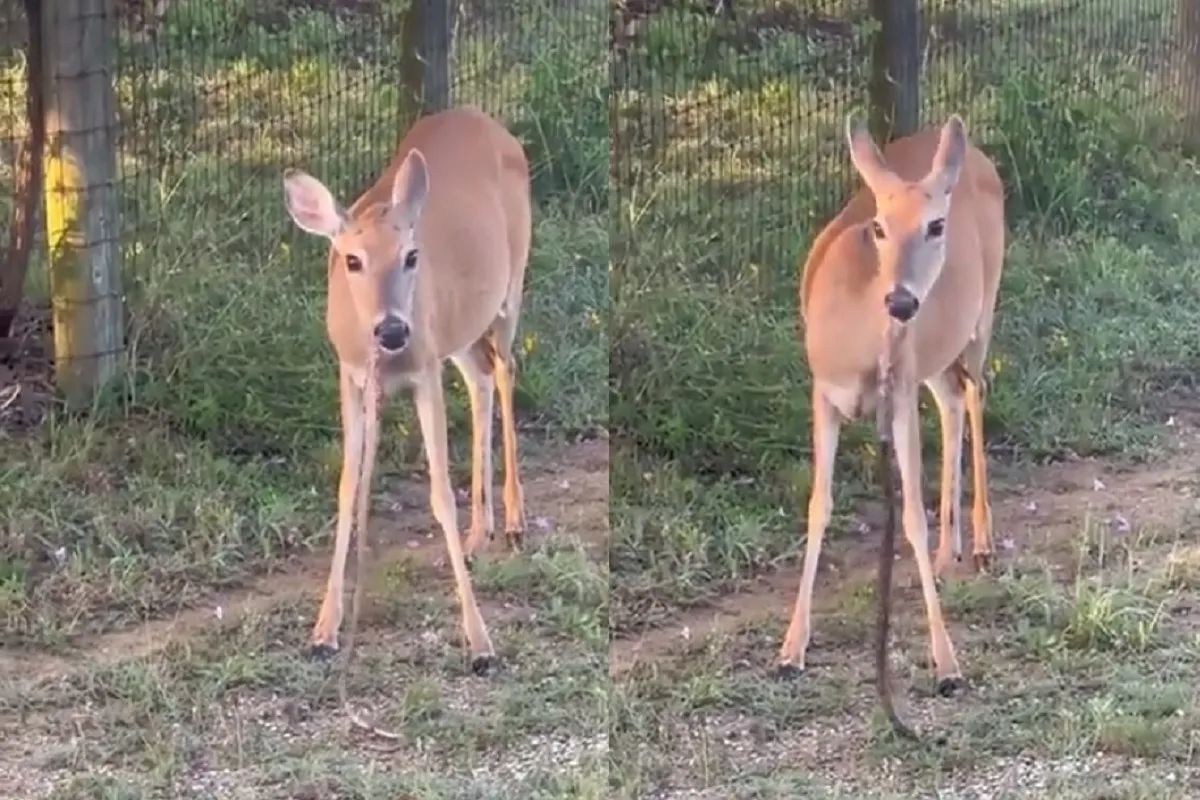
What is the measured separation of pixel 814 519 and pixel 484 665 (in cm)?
52

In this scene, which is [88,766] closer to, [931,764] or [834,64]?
[931,764]

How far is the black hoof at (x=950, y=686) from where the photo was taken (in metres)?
3.04

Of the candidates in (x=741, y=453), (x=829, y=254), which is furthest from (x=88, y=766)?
(x=829, y=254)

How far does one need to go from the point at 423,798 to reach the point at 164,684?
40 centimetres

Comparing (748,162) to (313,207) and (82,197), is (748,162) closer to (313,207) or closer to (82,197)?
(313,207)

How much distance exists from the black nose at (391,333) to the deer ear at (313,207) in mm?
150

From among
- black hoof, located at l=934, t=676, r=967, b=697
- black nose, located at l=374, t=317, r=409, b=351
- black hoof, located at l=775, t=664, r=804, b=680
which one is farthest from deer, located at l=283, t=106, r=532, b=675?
black hoof, located at l=934, t=676, r=967, b=697

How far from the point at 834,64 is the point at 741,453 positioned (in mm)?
556

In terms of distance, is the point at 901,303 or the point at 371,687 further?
the point at 371,687

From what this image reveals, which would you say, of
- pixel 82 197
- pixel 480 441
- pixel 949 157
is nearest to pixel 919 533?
pixel 949 157

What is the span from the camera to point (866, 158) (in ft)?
9.72

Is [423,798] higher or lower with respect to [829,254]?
lower

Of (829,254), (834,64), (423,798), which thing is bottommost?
(423,798)

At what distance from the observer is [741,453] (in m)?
3.03
